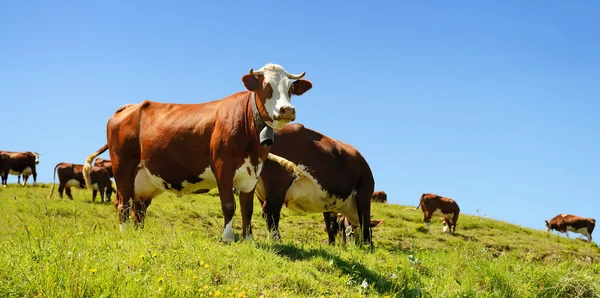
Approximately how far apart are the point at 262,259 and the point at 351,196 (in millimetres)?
5109

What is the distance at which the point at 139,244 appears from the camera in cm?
755

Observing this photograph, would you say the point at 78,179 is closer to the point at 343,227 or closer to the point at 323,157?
the point at 343,227

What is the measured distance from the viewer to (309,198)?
11.6 m

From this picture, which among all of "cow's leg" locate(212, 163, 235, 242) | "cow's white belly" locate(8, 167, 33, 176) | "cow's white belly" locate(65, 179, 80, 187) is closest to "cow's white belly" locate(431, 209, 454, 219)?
"cow's white belly" locate(65, 179, 80, 187)

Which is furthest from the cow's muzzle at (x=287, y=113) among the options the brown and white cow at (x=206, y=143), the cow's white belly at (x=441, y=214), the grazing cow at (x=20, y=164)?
the grazing cow at (x=20, y=164)

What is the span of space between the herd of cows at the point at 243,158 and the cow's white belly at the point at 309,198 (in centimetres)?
2

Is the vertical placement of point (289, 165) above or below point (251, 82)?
below

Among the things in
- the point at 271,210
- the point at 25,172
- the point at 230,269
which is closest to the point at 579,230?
the point at 271,210

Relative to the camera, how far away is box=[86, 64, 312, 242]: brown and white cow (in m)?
8.55

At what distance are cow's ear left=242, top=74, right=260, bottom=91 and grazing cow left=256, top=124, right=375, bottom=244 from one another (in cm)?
238

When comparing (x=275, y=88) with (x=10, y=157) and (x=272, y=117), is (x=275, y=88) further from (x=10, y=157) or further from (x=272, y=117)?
(x=10, y=157)

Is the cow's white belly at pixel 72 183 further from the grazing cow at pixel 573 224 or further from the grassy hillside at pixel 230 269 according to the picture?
the grazing cow at pixel 573 224

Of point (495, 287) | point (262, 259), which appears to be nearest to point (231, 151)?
point (262, 259)

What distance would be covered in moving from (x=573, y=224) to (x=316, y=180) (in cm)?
3160
